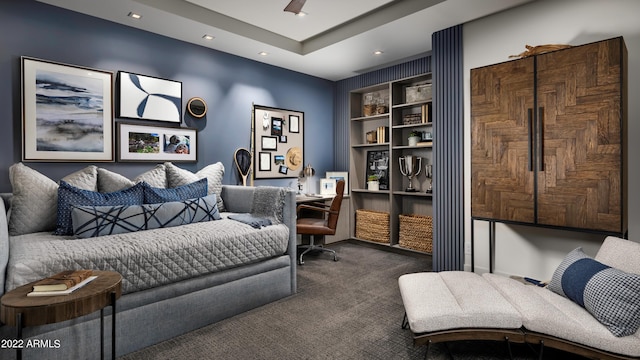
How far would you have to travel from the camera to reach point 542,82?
8.23 feet

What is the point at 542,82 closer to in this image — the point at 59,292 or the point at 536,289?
the point at 536,289

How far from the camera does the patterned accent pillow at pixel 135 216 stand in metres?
2.22

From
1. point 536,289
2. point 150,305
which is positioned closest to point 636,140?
point 536,289

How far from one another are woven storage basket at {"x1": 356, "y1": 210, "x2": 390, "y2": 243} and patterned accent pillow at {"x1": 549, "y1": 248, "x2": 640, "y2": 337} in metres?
2.69

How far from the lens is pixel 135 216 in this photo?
2408mm

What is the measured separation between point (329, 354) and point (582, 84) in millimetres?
2510

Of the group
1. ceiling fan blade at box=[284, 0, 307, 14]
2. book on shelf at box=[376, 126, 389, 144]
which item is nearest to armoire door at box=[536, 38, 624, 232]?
ceiling fan blade at box=[284, 0, 307, 14]

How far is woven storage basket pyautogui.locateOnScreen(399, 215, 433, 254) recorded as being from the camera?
4.13 metres

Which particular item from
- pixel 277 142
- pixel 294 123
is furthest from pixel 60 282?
pixel 294 123

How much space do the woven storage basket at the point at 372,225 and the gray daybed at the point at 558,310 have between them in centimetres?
249

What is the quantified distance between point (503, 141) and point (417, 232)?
1.83 meters

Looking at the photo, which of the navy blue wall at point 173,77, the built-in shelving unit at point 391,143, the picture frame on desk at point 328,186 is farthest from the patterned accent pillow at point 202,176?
the built-in shelving unit at point 391,143

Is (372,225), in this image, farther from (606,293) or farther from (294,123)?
(606,293)

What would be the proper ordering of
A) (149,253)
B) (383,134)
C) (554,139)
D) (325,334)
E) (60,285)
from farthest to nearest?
(383,134), (554,139), (325,334), (149,253), (60,285)
